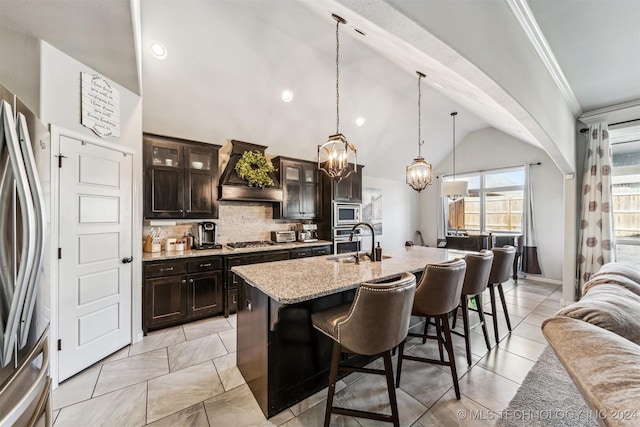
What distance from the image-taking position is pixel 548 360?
7.87ft

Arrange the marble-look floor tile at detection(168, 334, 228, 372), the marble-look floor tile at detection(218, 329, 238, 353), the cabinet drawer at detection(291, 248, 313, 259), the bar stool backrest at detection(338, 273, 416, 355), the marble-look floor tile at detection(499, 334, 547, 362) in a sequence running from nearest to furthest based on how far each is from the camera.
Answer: the bar stool backrest at detection(338, 273, 416, 355) → the marble-look floor tile at detection(168, 334, 228, 372) → the marble-look floor tile at detection(499, 334, 547, 362) → the marble-look floor tile at detection(218, 329, 238, 353) → the cabinet drawer at detection(291, 248, 313, 259)

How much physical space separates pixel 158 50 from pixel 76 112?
1167 mm

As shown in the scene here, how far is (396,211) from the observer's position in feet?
22.9

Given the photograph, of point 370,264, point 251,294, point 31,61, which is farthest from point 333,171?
point 31,61

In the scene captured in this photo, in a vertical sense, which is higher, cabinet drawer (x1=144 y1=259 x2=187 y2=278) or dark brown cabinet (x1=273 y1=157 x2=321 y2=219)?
A: dark brown cabinet (x1=273 y1=157 x2=321 y2=219)

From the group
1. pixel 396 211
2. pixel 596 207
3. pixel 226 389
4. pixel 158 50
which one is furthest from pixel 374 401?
pixel 396 211

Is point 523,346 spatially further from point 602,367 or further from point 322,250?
point 322,250

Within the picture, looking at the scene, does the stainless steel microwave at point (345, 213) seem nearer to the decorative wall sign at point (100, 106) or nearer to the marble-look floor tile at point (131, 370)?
the marble-look floor tile at point (131, 370)

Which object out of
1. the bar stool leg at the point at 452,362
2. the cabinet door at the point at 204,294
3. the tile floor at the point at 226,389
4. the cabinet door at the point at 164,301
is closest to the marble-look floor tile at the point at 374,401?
the tile floor at the point at 226,389

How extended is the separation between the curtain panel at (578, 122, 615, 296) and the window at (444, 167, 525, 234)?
6.18 feet

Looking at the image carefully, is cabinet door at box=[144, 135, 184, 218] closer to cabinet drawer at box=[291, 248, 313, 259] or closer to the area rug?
cabinet drawer at box=[291, 248, 313, 259]

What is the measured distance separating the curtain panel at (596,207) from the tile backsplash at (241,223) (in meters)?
4.88

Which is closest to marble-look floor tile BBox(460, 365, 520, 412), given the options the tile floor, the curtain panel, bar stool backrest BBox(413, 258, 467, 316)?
the tile floor

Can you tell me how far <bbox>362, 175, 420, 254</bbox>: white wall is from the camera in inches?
262
